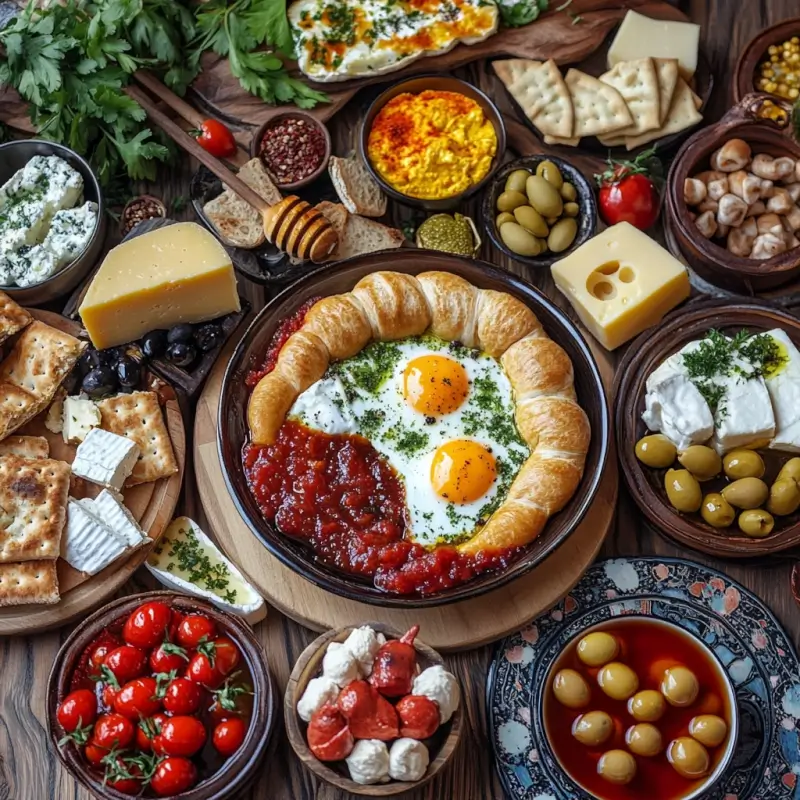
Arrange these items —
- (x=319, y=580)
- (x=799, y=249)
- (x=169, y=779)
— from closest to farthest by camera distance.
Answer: (x=169, y=779), (x=319, y=580), (x=799, y=249)

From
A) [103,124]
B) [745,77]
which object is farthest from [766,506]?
[103,124]

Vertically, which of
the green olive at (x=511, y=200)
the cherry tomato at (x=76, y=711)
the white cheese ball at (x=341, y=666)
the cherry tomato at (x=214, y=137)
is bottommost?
the cherry tomato at (x=76, y=711)

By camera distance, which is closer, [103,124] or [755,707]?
[755,707]

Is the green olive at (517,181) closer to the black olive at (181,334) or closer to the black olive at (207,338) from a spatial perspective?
the black olive at (207,338)

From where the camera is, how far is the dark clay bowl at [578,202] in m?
5.09

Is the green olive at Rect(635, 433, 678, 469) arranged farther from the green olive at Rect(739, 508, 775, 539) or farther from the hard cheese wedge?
the hard cheese wedge

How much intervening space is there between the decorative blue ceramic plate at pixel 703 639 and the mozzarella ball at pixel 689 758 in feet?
0.33

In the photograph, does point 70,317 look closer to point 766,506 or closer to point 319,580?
point 319,580

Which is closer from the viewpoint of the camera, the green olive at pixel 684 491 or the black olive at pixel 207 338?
the green olive at pixel 684 491

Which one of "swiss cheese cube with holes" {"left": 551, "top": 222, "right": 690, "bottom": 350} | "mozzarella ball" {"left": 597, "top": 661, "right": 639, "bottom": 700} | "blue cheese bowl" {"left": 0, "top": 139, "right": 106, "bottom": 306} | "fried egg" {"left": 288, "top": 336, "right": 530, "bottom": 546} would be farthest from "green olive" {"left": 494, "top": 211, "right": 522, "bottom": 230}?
"mozzarella ball" {"left": 597, "top": 661, "right": 639, "bottom": 700}

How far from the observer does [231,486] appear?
4.54 meters

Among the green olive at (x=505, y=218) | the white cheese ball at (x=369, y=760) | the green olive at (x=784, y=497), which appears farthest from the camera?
the green olive at (x=505, y=218)

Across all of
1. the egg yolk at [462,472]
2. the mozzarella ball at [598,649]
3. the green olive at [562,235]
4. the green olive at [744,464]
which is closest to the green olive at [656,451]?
the green olive at [744,464]

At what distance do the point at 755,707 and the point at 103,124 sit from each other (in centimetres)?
419
